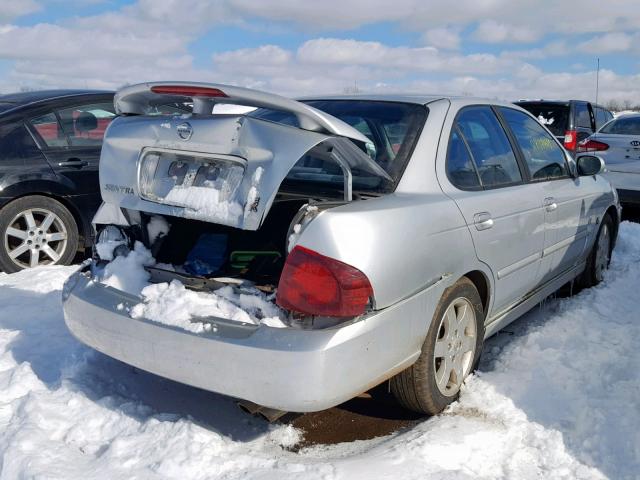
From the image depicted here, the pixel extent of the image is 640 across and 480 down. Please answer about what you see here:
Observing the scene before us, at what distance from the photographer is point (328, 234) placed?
2434mm

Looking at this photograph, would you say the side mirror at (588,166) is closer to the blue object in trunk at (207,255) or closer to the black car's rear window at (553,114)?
the blue object in trunk at (207,255)

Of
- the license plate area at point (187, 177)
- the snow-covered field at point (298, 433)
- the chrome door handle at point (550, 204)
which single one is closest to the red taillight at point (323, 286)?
the license plate area at point (187, 177)

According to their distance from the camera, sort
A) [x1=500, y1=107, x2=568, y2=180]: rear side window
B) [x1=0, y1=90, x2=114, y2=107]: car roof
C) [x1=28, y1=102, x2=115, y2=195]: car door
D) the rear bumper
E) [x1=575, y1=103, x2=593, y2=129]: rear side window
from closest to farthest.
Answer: the rear bumper
[x1=500, y1=107, x2=568, y2=180]: rear side window
[x1=28, y1=102, x2=115, y2=195]: car door
[x1=0, y1=90, x2=114, y2=107]: car roof
[x1=575, y1=103, x2=593, y2=129]: rear side window

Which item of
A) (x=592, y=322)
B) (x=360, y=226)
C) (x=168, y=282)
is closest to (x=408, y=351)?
(x=360, y=226)

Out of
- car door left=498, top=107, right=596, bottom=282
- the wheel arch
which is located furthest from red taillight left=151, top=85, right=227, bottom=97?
car door left=498, top=107, right=596, bottom=282

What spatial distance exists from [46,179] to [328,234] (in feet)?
12.6

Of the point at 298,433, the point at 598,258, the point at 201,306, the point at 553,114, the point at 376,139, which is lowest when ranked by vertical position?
the point at 298,433

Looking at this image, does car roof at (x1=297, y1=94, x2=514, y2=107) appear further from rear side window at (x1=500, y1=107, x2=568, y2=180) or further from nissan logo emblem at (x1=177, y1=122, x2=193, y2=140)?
nissan logo emblem at (x1=177, y1=122, x2=193, y2=140)

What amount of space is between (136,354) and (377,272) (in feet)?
3.61

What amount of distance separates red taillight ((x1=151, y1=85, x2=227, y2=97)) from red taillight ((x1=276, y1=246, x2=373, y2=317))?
0.80m

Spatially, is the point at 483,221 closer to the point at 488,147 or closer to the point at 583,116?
the point at 488,147

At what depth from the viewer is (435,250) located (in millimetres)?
2814

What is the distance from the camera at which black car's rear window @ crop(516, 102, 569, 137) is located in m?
10.7

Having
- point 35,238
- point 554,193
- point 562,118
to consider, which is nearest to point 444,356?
point 554,193
